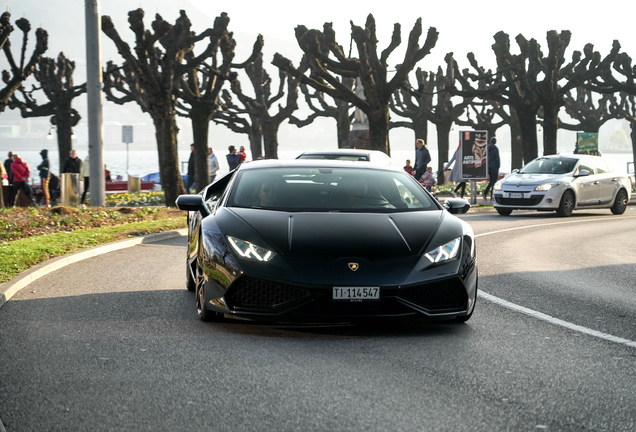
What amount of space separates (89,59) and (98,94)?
83cm

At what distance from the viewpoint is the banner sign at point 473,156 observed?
27.8 m

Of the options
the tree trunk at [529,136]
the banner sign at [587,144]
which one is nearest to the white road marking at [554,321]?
the tree trunk at [529,136]

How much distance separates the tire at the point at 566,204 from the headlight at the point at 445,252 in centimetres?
1690

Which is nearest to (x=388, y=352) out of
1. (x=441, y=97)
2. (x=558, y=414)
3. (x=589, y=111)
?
(x=558, y=414)

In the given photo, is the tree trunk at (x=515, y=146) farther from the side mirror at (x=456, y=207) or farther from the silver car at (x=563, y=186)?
the side mirror at (x=456, y=207)

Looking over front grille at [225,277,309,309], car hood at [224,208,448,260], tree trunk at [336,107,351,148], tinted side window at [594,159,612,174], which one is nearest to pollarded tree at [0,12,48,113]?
tree trunk at [336,107,351,148]

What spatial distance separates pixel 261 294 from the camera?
20.8 feet

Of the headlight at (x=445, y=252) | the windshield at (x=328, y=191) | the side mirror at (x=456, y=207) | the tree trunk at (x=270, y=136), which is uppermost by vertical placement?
the tree trunk at (x=270, y=136)

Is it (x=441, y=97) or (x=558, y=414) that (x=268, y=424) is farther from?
(x=441, y=97)

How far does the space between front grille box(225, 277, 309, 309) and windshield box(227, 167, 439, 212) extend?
98cm

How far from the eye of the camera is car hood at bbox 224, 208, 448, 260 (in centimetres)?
636

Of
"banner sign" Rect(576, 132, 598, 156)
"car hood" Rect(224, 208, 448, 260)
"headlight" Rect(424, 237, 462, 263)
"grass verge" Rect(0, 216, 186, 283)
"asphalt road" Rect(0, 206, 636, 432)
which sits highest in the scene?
"banner sign" Rect(576, 132, 598, 156)

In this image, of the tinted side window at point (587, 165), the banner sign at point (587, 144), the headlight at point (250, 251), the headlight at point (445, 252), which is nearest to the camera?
the headlight at point (250, 251)

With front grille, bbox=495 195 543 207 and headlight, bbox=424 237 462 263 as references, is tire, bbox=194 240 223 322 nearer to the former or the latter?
headlight, bbox=424 237 462 263
